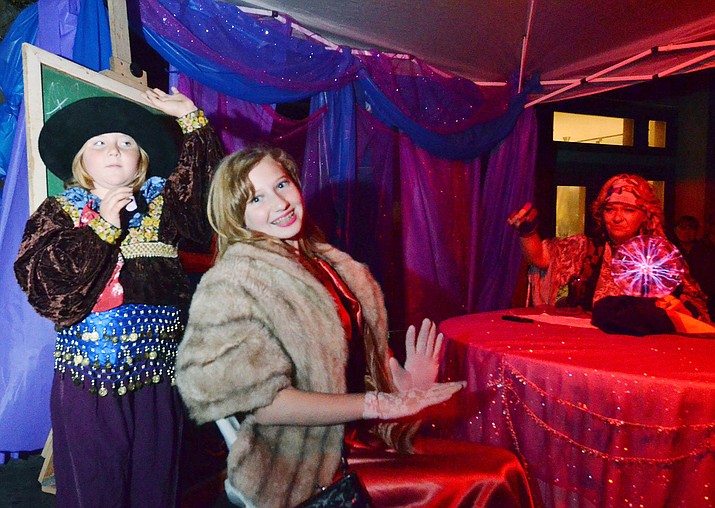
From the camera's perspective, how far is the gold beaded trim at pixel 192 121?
1.92m

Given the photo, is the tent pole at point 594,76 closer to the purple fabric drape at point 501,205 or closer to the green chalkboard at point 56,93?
the purple fabric drape at point 501,205

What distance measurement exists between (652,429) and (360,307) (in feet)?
3.44

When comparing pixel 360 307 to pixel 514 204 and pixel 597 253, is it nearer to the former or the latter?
pixel 597 253

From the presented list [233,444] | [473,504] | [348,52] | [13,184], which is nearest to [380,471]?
[473,504]

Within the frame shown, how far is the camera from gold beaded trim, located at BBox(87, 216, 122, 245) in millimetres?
1600

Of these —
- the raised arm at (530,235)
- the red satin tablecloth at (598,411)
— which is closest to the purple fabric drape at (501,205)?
the raised arm at (530,235)

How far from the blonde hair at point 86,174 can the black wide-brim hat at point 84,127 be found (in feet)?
0.07

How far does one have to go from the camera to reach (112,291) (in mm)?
1650

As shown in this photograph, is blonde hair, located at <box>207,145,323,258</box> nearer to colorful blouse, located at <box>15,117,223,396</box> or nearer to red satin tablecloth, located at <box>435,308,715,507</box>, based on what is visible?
colorful blouse, located at <box>15,117,223,396</box>

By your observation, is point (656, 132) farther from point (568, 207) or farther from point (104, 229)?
point (104, 229)

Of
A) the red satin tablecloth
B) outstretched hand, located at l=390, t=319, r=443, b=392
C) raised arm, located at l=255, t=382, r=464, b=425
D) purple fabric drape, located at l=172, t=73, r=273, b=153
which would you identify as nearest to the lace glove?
raised arm, located at l=255, t=382, r=464, b=425

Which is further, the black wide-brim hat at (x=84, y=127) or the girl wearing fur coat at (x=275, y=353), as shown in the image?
the black wide-brim hat at (x=84, y=127)

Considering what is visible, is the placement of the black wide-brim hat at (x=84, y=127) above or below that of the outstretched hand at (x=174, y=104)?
below

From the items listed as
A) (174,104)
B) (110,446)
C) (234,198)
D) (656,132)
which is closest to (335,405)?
(234,198)
